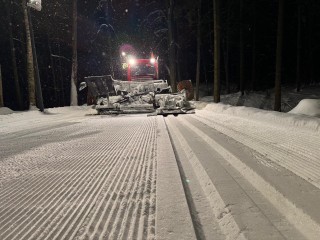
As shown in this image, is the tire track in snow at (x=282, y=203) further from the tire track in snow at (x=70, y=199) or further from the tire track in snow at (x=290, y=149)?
the tire track in snow at (x=70, y=199)

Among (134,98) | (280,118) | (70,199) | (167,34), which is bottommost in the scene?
(70,199)


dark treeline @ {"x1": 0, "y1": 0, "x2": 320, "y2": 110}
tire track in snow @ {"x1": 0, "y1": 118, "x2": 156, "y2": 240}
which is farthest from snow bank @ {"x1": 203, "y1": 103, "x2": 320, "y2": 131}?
dark treeline @ {"x1": 0, "y1": 0, "x2": 320, "y2": 110}

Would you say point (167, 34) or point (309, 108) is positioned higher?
point (167, 34)

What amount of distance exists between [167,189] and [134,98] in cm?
1348

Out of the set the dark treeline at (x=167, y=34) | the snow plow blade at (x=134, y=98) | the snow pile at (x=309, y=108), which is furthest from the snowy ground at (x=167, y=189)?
the dark treeline at (x=167, y=34)

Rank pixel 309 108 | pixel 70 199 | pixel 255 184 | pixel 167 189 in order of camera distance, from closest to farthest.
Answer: pixel 70 199 < pixel 167 189 < pixel 255 184 < pixel 309 108

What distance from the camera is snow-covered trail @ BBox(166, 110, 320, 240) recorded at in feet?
7.83

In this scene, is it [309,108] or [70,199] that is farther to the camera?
[309,108]

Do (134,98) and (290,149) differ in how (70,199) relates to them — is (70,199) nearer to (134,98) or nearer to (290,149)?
(290,149)

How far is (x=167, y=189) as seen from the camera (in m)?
3.30

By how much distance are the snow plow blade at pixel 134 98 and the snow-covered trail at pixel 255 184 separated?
890 cm

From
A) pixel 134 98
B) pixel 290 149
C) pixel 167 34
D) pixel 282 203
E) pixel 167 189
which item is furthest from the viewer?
pixel 167 34

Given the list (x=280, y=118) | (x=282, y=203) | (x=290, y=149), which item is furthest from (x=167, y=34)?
(x=282, y=203)

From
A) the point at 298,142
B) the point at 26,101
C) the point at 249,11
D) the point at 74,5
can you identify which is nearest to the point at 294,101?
the point at 249,11
